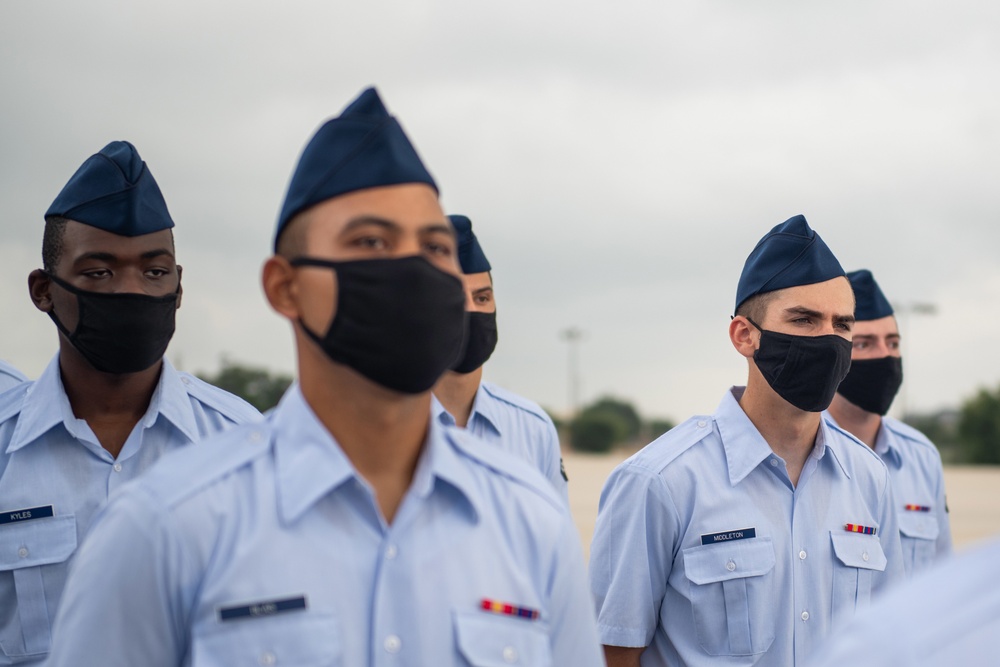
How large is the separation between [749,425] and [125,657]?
2955 mm

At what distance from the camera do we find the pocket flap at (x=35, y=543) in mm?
3939

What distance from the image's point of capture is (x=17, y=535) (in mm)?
3955

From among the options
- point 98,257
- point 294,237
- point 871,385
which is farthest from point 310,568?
point 871,385

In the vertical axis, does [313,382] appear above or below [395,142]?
below

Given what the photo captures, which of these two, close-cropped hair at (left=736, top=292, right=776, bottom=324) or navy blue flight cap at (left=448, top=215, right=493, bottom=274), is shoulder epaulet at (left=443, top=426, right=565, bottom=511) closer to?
close-cropped hair at (left=736, top=292, right=776, bottom=324)

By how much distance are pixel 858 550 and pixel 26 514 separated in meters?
3.09

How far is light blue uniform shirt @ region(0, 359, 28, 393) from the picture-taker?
6453 mm

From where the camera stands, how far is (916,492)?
718 cm

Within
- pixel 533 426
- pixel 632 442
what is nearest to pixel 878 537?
pixel 533 426

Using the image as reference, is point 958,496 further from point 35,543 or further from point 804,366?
point 35,543

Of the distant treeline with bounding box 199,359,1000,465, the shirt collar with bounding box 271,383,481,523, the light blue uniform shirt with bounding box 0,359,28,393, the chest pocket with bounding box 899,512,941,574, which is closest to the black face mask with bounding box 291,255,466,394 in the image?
the shirt collar with bounding box 271,383,481,523

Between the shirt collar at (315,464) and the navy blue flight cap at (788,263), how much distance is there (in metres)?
2.57

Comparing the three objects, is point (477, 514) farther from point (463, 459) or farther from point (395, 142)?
point (395, 142)

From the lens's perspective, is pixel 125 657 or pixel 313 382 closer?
pixel 125 657
